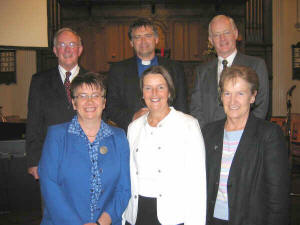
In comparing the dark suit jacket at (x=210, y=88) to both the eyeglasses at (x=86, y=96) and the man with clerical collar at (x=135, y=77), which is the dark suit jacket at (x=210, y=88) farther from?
the eyeglasses at (x=86, y=96)

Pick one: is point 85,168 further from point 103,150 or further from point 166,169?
point 166,169

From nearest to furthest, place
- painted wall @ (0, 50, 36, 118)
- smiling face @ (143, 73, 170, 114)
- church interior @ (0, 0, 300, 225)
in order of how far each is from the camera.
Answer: smiling face @ (143, 73, 170, 114), church interior @ (0, 0, 300, 225), painted wall @ (0, 50, 36, 118)

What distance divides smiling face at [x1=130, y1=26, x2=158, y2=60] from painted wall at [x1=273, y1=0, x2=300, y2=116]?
29.8 feet

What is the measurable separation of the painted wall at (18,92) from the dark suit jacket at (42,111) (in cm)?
939

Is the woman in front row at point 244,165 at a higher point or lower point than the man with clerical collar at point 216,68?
lower

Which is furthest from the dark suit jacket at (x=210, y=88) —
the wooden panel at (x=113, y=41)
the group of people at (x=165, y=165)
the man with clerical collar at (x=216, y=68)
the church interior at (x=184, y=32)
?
the wooden panel at (x=113, y=41)

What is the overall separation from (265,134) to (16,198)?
340 centimetres

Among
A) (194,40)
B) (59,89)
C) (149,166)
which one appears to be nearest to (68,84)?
(59,89)

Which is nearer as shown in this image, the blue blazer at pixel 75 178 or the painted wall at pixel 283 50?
the blue blazer at pixel 75 178

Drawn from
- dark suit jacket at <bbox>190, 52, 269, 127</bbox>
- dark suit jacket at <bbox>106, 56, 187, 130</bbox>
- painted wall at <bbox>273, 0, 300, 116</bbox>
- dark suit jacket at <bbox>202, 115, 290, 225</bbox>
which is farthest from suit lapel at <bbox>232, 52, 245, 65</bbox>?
painted wall at <bbox>273, 0, 300, 116</bbox>

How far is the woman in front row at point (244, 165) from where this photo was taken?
171 cm

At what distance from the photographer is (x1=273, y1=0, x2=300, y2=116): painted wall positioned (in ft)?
35.2

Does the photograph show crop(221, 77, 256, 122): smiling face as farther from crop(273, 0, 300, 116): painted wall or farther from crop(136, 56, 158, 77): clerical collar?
crop(273, 0, 300, 116): painted wall

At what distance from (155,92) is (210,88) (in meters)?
0.80
